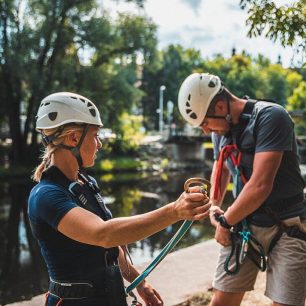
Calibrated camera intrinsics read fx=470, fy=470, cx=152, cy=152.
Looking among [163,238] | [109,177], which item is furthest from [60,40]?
[163,238]

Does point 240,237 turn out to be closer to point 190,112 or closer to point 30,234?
point 190,112

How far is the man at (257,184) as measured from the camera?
123 inches

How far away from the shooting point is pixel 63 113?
7.97ft

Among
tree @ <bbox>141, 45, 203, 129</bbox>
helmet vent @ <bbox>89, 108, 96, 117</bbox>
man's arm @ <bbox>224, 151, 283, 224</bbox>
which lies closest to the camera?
helmet vent @ <bbox>89, 108, 96, 117</bbox>

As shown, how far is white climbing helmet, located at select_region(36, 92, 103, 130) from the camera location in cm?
242

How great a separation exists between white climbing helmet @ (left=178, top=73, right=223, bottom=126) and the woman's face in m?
1.16

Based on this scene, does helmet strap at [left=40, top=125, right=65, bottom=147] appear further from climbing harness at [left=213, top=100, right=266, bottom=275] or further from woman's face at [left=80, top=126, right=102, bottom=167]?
climbing harness at [left=213, top=100, right=266, bottom=275]

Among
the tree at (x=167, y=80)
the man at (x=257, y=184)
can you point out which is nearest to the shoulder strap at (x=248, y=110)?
the man at (x=257, y=184)

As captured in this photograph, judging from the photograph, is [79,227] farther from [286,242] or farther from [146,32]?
[146,32]

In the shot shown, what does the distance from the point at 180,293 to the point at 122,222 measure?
3.61 meters

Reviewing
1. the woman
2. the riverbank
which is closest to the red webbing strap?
the woman

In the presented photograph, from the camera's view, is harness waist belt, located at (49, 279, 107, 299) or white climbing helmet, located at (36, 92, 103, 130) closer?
harness waist belt, located at (49, 279, 107, 299)

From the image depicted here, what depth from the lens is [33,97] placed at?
103 ft

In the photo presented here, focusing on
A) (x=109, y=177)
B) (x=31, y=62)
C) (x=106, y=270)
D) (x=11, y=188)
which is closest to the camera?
(x=106, y=270)
